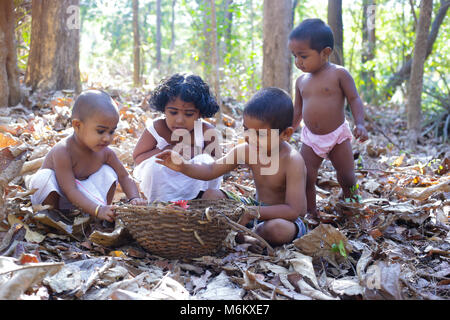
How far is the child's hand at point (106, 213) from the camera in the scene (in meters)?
2.43

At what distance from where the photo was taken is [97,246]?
2.38 metres

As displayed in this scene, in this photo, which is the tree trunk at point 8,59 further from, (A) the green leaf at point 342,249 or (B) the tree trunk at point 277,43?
(A) the green leaf at point 342,249

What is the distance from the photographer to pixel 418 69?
18.9ft

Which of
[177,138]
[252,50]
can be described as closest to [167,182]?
[177,138]

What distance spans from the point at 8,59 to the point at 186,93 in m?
2.75

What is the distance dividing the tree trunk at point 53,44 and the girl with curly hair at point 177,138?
2903mm

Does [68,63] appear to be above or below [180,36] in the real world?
below

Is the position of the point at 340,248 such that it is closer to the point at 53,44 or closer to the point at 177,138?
the point at 177,138

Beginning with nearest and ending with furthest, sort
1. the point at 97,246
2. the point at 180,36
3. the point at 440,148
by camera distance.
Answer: the point at 97,246 → the point at 440,148 → the point at 180,36

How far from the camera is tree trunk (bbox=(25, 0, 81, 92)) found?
530cm
